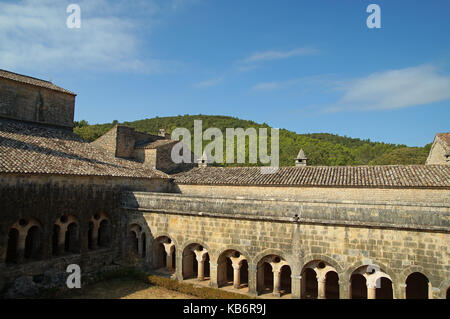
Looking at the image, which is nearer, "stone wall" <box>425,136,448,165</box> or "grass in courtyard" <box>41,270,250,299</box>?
"grass in courtyard" <box>41,270,250,299</box>

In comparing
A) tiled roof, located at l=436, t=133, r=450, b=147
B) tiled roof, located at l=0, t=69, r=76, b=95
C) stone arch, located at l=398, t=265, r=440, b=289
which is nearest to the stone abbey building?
stone arch, located at l=398, t=265, r=440, b=289

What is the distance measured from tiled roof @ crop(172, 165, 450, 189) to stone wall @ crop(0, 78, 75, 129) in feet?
30.8

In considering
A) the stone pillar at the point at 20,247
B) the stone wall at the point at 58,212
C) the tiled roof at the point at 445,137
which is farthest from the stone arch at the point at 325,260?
the tiled roof at the point at 445,137

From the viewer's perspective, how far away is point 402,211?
456 inches

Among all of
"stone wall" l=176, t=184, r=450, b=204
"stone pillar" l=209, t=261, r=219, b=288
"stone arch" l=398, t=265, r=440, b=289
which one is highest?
"stone wall" l=176, t=184, r=450, b=204

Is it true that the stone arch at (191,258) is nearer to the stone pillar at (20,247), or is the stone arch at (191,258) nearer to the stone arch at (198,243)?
the stone arch at (198,243)

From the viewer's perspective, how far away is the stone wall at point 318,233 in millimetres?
11133

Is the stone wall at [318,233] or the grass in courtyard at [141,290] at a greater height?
the stone wall at [318,233]

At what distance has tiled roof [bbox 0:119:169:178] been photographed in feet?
46.5

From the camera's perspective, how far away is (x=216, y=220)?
15.0 meters

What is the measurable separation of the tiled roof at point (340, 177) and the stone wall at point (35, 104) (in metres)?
9.39

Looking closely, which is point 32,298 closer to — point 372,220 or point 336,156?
point 372,220

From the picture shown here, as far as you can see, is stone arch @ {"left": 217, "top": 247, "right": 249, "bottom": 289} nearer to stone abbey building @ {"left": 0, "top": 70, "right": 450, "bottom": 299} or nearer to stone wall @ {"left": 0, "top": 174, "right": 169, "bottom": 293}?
stone abbey building @ {"left": 0, "top": 70, "right": 450, "bottom": 299}

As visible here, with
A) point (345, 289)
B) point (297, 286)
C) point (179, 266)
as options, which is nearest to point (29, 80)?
point (179, 266)
